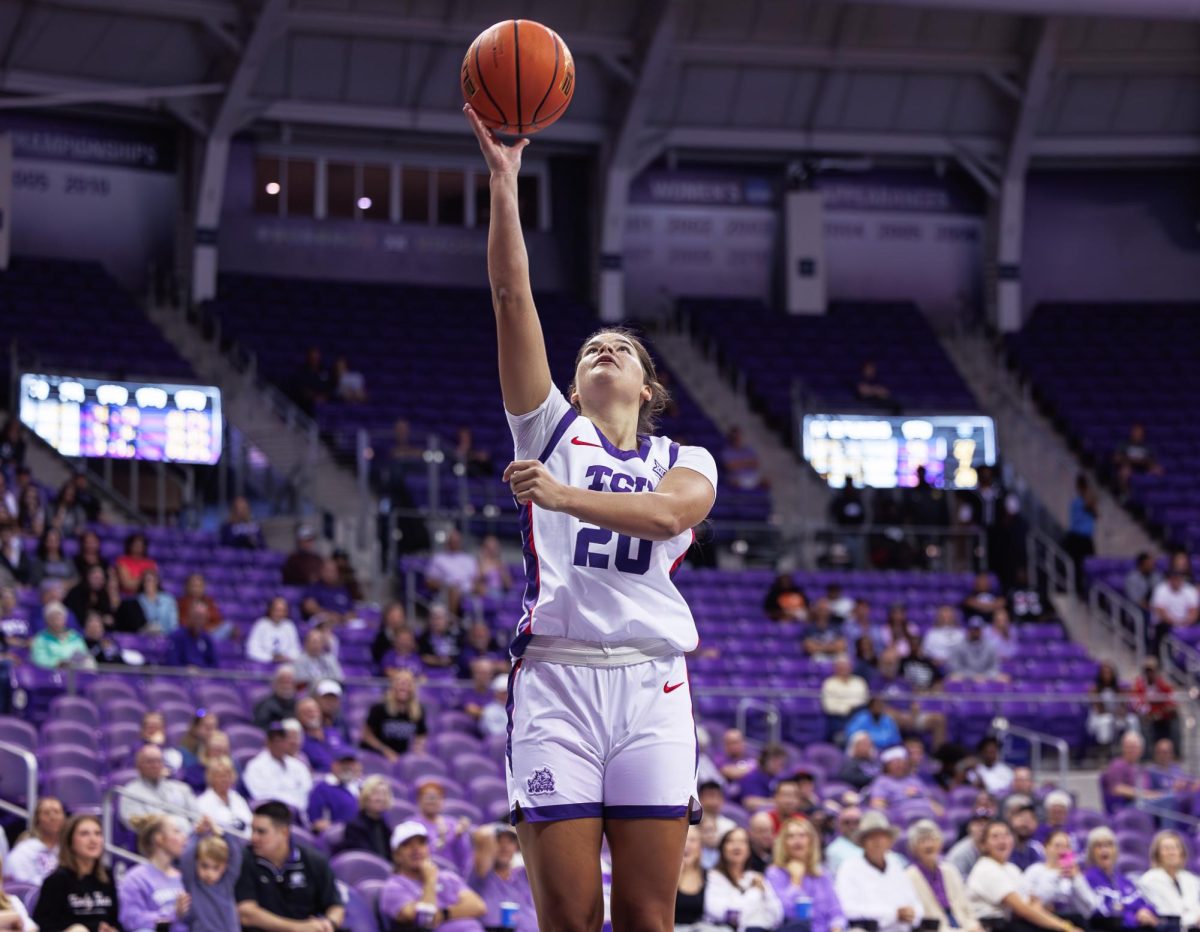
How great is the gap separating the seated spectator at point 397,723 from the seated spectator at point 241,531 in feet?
15.2

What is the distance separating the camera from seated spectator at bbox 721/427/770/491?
22328mm

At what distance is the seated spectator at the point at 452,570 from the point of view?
1762 cm

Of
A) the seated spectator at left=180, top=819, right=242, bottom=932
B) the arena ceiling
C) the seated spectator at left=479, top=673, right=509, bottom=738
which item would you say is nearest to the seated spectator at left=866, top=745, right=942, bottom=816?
the seated spectator at left=479, top=673, right=509, bottom=738

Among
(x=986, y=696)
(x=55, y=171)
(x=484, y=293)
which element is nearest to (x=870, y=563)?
(x=986, y=696)

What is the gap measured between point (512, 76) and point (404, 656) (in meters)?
11.4

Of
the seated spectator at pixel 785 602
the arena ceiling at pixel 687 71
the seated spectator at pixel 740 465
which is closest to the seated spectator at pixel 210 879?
the seated spectator at pixel 785 602

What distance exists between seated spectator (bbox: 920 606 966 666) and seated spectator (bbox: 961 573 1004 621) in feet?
3.20

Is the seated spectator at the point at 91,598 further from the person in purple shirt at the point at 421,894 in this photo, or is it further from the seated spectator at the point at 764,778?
the seated spectator at the point at 764,778

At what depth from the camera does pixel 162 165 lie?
25.8m

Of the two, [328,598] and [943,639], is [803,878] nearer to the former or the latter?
[328,598]

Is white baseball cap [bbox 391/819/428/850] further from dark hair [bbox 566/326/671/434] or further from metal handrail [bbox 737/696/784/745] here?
dark hair [bbox 566/326/671/434]

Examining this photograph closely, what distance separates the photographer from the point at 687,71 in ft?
85.9

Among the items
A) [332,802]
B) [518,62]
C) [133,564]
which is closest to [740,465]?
[133,564]

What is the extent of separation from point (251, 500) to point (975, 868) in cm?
979
